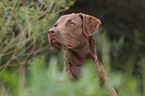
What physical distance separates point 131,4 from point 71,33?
8.20 meters

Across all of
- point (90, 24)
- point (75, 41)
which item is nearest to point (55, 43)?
point (75, 41)

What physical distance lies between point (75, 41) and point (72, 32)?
0.51 ft

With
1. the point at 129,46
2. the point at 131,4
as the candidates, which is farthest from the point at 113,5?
the point at 129,46

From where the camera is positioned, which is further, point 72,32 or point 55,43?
point 72,32

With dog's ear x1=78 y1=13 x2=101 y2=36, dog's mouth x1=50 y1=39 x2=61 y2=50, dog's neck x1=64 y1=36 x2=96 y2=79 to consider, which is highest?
dog's ear x1=78 y1=13 x2=101 y2=36

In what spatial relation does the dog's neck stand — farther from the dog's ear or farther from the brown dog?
the dog's ear

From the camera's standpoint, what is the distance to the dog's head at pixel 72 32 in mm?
3482

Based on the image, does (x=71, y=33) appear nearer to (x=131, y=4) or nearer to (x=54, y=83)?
(x=54, y=83)

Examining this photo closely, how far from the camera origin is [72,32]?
3623 millimetres

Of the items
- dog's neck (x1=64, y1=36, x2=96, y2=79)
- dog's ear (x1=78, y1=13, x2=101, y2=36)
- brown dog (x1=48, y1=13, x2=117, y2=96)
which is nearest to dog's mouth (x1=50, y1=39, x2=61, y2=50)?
brown dog (x1=48, y1=13, x2=117, y2=96)

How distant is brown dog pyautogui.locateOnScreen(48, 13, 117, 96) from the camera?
135 inches

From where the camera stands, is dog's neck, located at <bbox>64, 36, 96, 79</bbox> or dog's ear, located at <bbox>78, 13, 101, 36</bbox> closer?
dog's neck, located at <bbox>64, 36, 96, 79</bbox>

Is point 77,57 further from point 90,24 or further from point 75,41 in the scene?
point 90,24

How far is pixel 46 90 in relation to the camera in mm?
612
